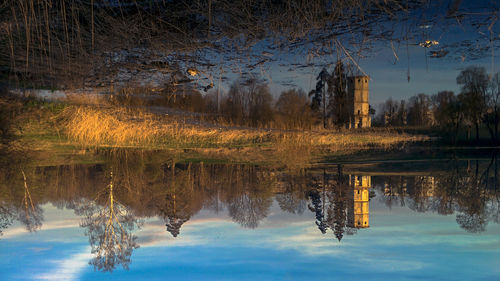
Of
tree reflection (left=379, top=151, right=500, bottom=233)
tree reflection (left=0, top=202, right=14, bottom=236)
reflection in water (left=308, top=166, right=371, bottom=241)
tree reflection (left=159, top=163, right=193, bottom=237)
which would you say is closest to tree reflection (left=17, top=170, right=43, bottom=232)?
tree reflection (left=0, top=202, right=14, bottom=236)

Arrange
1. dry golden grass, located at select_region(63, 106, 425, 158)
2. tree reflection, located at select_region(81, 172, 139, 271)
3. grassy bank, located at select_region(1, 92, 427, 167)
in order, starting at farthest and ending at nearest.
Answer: dry golden grass, located at select_region(63, 106, 425, 158)
grassy bank, located at select_region(1, 92, 427, 167)
tree reflection, located at select_region(81, 172, 139, 271)

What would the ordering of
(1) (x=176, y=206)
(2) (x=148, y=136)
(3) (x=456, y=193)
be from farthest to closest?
(2) (x=148, y=136) < (3) (x=456, y=193) < (1) (x=176, y=206)

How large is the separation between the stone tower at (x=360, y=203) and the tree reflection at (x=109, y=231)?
202 cm

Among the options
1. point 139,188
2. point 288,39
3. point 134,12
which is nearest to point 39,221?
point 139,188

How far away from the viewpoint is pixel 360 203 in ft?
13.9

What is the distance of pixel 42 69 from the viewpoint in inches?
284

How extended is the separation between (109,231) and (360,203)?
270 centimetres

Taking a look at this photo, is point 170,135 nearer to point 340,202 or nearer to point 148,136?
point 148,136

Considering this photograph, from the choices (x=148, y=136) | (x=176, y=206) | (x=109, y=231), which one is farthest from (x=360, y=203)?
(x=148, y=136)

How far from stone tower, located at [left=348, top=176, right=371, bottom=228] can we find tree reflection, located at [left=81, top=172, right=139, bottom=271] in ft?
6.61

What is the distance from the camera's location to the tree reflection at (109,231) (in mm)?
2811

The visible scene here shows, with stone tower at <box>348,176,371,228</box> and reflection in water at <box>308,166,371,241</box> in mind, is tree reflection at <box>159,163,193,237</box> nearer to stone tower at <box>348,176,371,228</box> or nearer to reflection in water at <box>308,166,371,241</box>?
reflection in water at <box>308,166,371,241</box>

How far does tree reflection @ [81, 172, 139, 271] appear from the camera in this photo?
2811mm

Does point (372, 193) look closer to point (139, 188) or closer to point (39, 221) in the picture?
point (139, 188)
